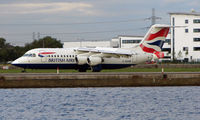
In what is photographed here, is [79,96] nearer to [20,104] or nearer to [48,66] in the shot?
[20,104]

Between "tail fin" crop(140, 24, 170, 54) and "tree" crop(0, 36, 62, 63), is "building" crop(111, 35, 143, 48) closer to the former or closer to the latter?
"tree" crop(0, 36, 62, 63)

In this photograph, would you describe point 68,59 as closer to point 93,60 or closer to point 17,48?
Result: point 93,60

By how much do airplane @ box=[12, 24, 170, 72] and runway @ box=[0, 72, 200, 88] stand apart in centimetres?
1573

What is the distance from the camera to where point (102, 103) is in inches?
1820

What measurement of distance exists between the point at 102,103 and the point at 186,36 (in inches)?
4037

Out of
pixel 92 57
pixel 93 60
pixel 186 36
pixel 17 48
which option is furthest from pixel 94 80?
pixel 17 48

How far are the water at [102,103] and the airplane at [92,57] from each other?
15.2m

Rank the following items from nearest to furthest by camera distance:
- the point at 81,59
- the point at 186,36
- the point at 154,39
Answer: the point at 81,59 → the point at 154,39 → the point at 186,36

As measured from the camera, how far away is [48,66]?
72.4 meters

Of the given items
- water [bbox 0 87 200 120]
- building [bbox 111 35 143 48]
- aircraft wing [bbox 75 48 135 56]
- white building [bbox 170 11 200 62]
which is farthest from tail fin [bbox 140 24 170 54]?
building [bbox 111 35 143 48]

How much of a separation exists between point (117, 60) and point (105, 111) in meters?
32.5

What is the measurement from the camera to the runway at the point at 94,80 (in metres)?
55.1

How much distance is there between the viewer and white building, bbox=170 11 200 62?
14425 cm

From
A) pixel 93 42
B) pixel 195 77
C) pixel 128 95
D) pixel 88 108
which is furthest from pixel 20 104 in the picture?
pixel 93 42
